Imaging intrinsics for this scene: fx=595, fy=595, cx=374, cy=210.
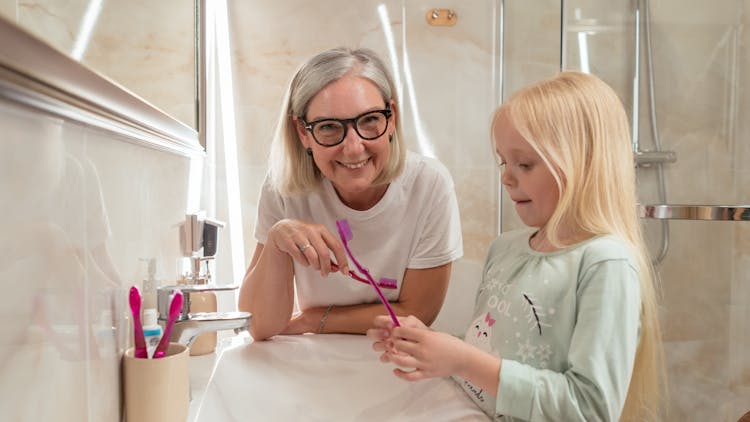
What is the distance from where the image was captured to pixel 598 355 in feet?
2.16

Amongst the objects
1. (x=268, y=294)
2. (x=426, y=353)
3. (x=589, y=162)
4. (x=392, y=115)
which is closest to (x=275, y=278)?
(x=268, y=294)

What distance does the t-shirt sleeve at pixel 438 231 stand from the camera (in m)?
1.19

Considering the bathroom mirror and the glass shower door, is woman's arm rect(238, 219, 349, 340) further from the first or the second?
the glass shower door

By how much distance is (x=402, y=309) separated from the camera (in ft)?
3.89

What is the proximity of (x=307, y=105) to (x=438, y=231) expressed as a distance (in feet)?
1.20

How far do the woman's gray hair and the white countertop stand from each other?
335 millimetres

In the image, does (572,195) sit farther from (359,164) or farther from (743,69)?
(743,69)

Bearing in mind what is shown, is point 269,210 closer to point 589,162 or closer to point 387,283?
point 387,283

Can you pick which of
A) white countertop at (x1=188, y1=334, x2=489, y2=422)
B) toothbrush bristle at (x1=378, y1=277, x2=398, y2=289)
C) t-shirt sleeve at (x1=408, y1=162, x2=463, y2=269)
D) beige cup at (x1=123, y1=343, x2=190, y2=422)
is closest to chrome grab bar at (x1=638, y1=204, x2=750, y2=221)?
t-shirt sleeve at (x1=408, y1=162, x2=463, y2=269)

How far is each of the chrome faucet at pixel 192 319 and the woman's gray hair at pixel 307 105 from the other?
43 centimetres

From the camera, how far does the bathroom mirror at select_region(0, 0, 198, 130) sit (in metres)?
0.39

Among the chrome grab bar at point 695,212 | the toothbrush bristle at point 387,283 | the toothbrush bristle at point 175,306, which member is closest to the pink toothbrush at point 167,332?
the toothbrush bristle at point 175,306

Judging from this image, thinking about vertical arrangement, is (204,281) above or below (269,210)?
below

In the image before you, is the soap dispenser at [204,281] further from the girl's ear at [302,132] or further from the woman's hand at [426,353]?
the woman's hand at [426,353]
